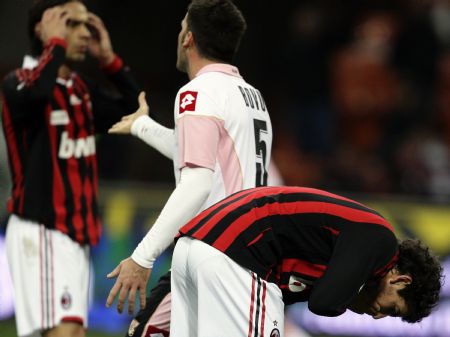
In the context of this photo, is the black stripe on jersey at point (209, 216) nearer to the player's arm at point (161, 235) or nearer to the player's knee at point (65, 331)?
the player's arm at point (161, 235)

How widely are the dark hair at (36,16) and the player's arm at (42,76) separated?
0.04 meters

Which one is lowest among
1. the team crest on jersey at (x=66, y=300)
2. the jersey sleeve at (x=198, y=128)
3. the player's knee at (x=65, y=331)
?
the player's knee at (x=65, y=331)

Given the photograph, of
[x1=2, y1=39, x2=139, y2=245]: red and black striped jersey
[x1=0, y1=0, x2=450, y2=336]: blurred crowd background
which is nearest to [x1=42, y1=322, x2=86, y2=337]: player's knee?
[x1=2, y1=39, x2=139, y2=245]: red and black striped jersey

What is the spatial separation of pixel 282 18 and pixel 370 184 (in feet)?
8.04

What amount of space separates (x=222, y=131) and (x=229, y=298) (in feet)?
2.98

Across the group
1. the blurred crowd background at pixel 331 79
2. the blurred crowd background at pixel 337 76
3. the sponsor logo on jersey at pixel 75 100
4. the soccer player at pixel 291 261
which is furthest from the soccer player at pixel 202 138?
the blurred crowd background at pixel 337 76

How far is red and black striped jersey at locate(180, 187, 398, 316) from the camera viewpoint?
13.3ft

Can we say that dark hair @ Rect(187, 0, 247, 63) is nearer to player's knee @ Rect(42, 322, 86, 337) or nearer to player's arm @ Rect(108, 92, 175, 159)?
player's arm @ Rect(108, 92, 175, 159)

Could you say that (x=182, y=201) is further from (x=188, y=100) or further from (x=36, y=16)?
(x=36, y=16)

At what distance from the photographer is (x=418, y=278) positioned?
4.20 m

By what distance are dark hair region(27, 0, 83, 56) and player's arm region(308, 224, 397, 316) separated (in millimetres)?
2652

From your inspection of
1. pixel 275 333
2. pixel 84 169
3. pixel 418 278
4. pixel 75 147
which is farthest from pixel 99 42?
pixel 418 278

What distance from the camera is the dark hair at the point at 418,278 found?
13.8 feet

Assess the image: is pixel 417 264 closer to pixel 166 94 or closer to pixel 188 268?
pixel 188 268
